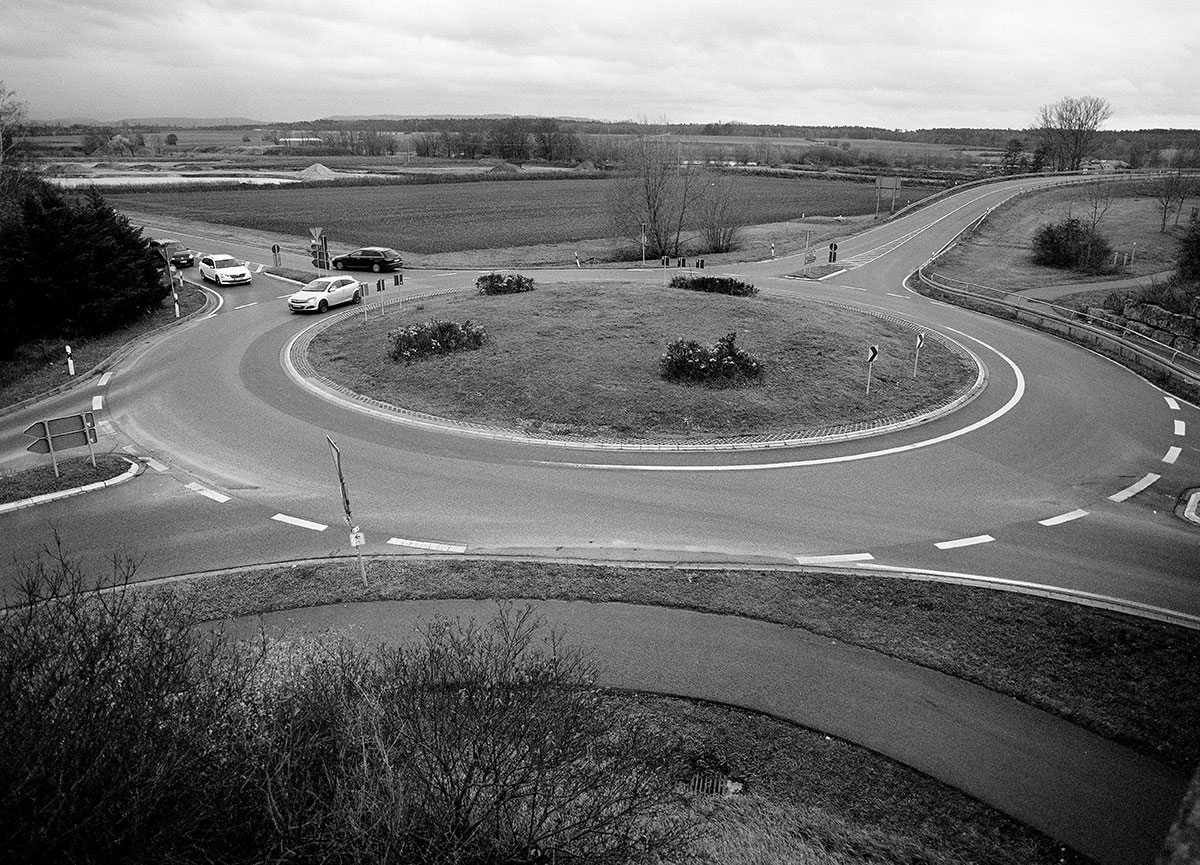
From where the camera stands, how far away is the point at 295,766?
20.8 ft

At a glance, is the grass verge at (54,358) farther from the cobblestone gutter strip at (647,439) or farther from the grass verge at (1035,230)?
the grass verge at (1035,230)

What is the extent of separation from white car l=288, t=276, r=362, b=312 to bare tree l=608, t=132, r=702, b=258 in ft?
67.3

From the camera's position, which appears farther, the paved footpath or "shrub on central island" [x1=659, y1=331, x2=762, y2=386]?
"shrub on central island" [x1=659, y1=331, x2=762, y2=386]

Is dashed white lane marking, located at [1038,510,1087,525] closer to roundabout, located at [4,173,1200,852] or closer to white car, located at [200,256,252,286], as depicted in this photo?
roundabout, located at [4,173,1200,852]

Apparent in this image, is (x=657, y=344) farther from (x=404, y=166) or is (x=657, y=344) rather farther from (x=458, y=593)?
(x=404, y=166)

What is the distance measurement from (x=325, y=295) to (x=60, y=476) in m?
19.2

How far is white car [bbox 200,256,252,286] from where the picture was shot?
134 ft

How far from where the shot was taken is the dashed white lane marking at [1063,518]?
50.2 ft

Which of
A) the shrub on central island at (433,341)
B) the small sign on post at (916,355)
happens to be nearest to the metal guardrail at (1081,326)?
the small sign on post at (916,355)

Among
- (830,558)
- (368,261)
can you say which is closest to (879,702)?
(830,558)

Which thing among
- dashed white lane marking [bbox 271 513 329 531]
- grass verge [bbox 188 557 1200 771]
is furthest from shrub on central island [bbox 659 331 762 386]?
dashed white lane marking [bbox 271 513 329 531]

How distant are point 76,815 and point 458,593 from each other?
23.3ft

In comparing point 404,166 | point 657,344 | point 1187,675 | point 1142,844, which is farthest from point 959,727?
point 404,166

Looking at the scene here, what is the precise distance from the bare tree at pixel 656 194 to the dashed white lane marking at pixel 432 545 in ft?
127
